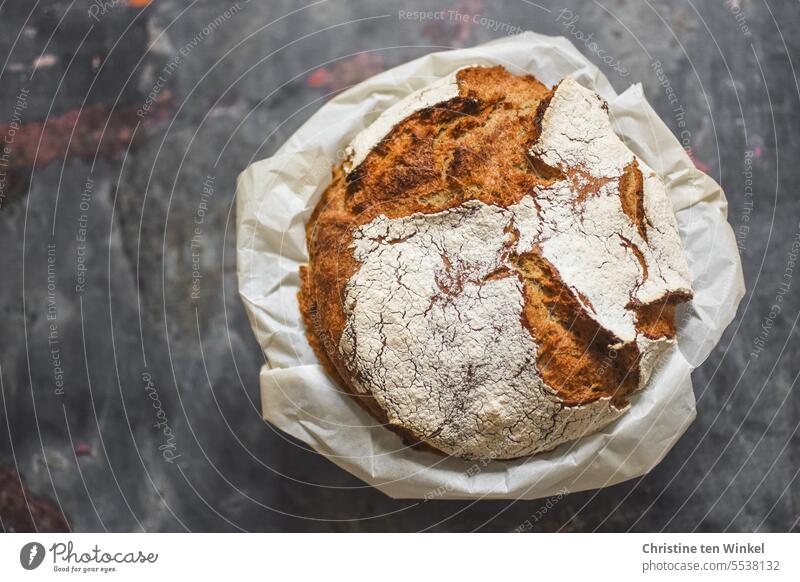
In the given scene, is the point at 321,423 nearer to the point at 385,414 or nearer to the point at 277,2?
the point at 385,414

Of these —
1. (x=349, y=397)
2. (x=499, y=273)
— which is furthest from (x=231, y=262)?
(x=499, y=273)

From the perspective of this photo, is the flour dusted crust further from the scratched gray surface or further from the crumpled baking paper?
the scratched gray surface

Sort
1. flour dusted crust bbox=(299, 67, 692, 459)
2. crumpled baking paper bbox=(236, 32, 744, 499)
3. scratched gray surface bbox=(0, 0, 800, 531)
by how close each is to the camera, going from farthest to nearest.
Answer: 1. scratched gray surface bbox=(0, 0, 800, 531)
2. crumpled baking paper bbox=(236, 32, 744, 499)
3. flour dusted crust bbox=(299, 67, 692, 459)

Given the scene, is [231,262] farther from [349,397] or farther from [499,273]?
[499,273]

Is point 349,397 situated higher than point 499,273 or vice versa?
point 499,273

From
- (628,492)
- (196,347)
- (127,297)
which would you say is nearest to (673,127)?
(628,492)

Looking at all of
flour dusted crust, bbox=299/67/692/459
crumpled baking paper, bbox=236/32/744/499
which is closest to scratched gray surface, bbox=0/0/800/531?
crumpled baking paper, bbox=236/32/744/499

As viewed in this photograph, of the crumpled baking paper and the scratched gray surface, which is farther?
the scratched gray surface
